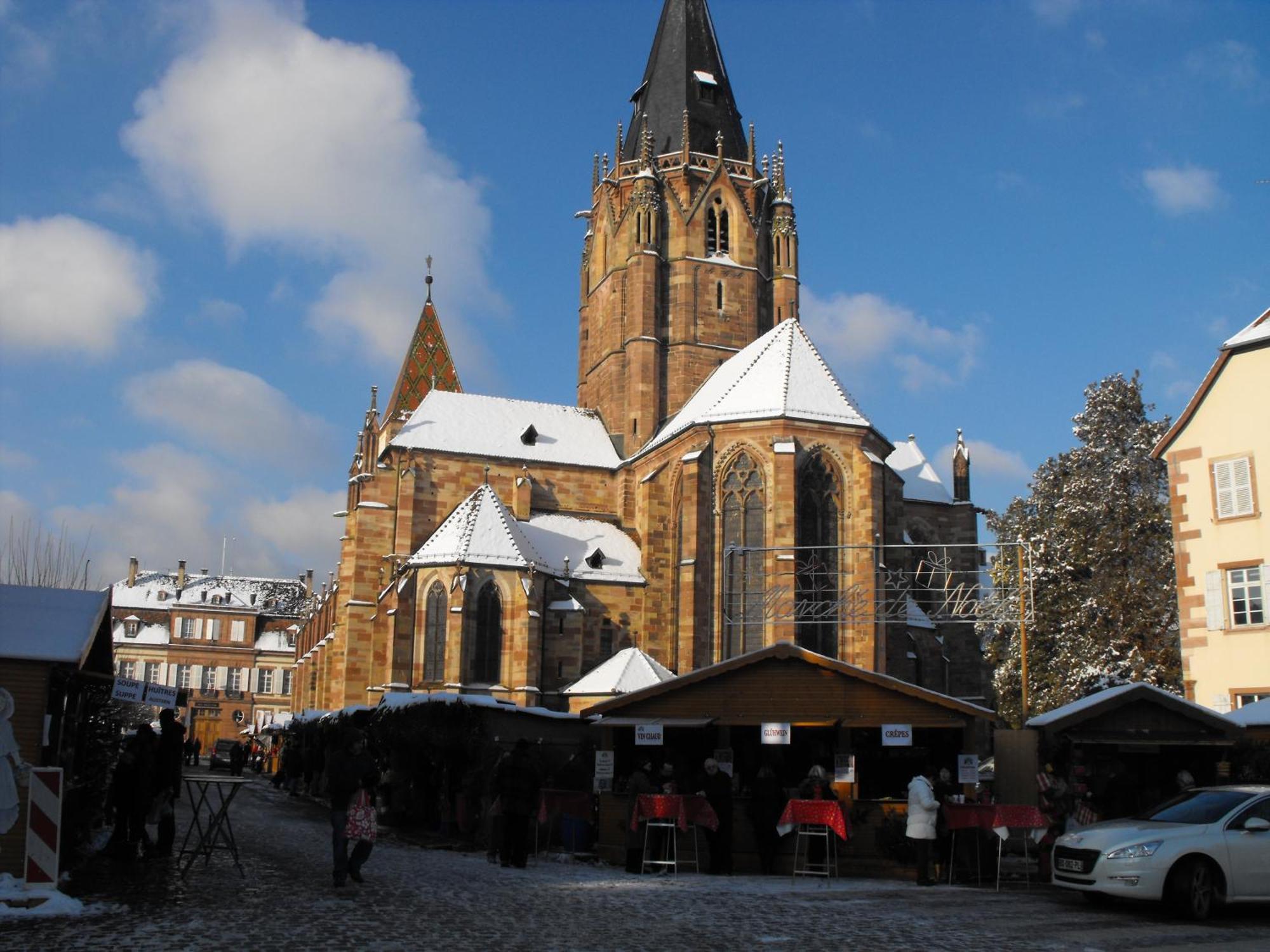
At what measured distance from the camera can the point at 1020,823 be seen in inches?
634

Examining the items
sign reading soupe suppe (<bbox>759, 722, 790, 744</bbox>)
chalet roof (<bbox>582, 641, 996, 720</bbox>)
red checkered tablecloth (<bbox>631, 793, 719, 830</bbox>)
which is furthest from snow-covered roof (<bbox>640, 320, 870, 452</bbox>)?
red checkered tablecloth (<bbox>631, 793, 719, 830</bbox>)

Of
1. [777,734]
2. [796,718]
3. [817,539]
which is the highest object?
[817,539]

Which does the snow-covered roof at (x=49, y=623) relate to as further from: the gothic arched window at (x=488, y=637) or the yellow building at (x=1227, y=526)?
the gothic arched window at (x=488, y=637)

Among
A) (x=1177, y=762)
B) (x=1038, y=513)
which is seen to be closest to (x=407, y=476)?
(x=1038, y=513)

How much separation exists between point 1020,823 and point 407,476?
30982 millimetres

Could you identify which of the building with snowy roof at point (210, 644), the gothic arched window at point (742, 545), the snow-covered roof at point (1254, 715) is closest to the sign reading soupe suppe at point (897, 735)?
the snow-covered roof at point (1254, 715)

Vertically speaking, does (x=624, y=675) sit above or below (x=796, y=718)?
above

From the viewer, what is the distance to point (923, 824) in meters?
15.8

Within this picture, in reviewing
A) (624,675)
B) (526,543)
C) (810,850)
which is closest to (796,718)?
(810,850)

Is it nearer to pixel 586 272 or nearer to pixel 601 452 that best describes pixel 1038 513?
pixel 601 452

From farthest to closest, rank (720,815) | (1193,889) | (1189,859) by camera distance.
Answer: (720,815), (1189,859), (1193,889)

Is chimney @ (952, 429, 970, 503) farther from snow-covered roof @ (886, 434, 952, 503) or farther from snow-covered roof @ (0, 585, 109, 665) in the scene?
snow-covered roof @ (0, 585, 109, 665)

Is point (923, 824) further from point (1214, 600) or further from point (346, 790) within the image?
point (1214, 600)

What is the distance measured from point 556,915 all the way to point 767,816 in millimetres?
6016
